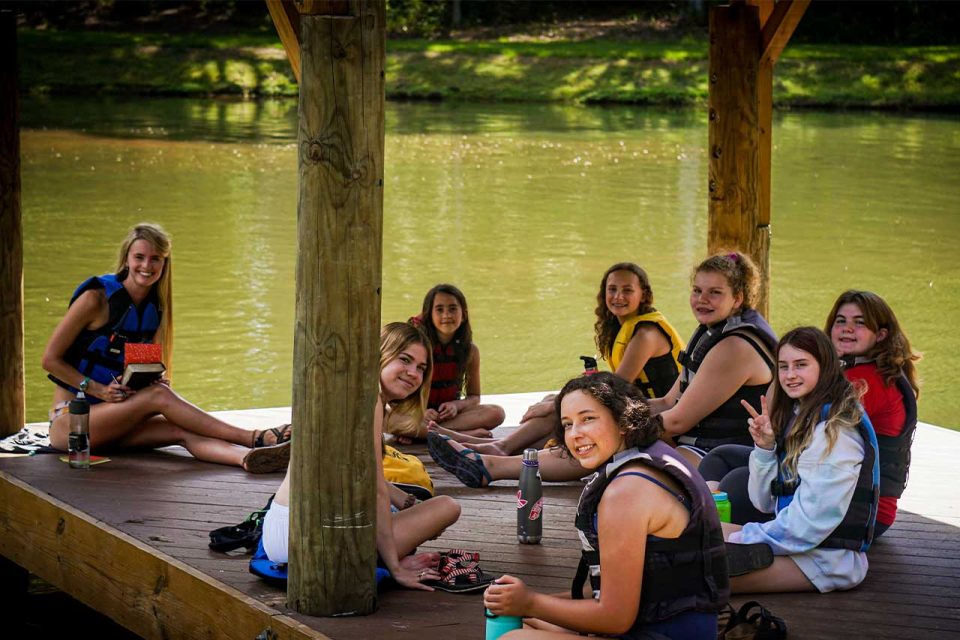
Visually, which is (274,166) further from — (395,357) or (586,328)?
(395,357)

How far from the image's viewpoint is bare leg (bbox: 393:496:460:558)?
14.6 feet

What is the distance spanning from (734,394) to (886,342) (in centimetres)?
67

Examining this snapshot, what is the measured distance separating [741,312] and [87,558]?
2.51 m

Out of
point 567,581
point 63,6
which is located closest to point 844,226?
point 567,581

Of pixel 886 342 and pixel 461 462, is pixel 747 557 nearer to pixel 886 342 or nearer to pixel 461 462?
pixel 886 342

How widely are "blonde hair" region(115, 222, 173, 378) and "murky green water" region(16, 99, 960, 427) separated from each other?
11.7 feet

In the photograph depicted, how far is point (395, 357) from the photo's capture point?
539 cm

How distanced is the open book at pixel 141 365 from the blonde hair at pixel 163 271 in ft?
0.36

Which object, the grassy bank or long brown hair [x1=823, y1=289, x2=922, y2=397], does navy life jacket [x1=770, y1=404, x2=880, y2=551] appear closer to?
long brown hair [x1=823, y1=289, x2=922, y2=397]

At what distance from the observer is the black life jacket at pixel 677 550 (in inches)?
133

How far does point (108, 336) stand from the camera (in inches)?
235

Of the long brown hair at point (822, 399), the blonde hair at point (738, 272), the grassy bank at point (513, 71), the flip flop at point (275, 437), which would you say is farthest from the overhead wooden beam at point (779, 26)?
the grassy bank at point (513, 71)

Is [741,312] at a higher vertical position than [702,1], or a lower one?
lower

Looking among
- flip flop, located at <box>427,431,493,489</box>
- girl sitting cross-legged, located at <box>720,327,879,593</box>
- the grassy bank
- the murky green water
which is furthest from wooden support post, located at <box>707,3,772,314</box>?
the grassy bank
